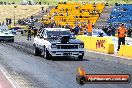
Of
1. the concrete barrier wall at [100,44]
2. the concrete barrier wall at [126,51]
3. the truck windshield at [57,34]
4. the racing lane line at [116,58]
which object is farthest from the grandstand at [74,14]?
the concrete barrier wall at [126,51]

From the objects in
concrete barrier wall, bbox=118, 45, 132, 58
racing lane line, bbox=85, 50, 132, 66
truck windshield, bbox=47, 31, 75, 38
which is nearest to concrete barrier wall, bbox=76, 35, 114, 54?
racing lane line, bbox=85, 50, 132, 66

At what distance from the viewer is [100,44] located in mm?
27062

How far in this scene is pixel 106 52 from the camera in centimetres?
2564

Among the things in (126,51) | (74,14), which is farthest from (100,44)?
(74,14)

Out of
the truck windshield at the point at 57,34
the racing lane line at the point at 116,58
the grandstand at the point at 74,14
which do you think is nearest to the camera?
the racing lane line at the point at 116,58

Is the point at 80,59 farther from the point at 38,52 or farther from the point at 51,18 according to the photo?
the point at 51,18

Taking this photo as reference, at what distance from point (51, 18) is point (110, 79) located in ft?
248

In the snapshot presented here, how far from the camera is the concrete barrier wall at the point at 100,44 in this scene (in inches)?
999

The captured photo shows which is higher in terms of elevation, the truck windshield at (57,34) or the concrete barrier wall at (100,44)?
the truck windshield at (57,34)

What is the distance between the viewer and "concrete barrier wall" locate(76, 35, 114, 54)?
2538 cm

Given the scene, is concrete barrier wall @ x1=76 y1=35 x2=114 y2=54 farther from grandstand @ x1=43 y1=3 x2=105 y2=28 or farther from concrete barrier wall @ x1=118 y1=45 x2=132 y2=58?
grandstand @ x1=43 y1=3 x2=105 y2=28

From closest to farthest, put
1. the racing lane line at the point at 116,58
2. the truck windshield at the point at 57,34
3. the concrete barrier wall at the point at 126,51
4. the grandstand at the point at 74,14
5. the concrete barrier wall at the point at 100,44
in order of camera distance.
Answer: the racing lane line at the point at 116,58 < the concrete barrier wall at the point at 126,51 < the truck windshield at the point at 57,34 < the concrete barrier wall at the point at 100,44 < the grandstand at the point at 74,14

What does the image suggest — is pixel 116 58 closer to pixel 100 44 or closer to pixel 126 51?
pixel 126 51

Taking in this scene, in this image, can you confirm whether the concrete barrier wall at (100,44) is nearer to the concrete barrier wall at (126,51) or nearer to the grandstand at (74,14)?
the concrete barrier wall at (126,51)
